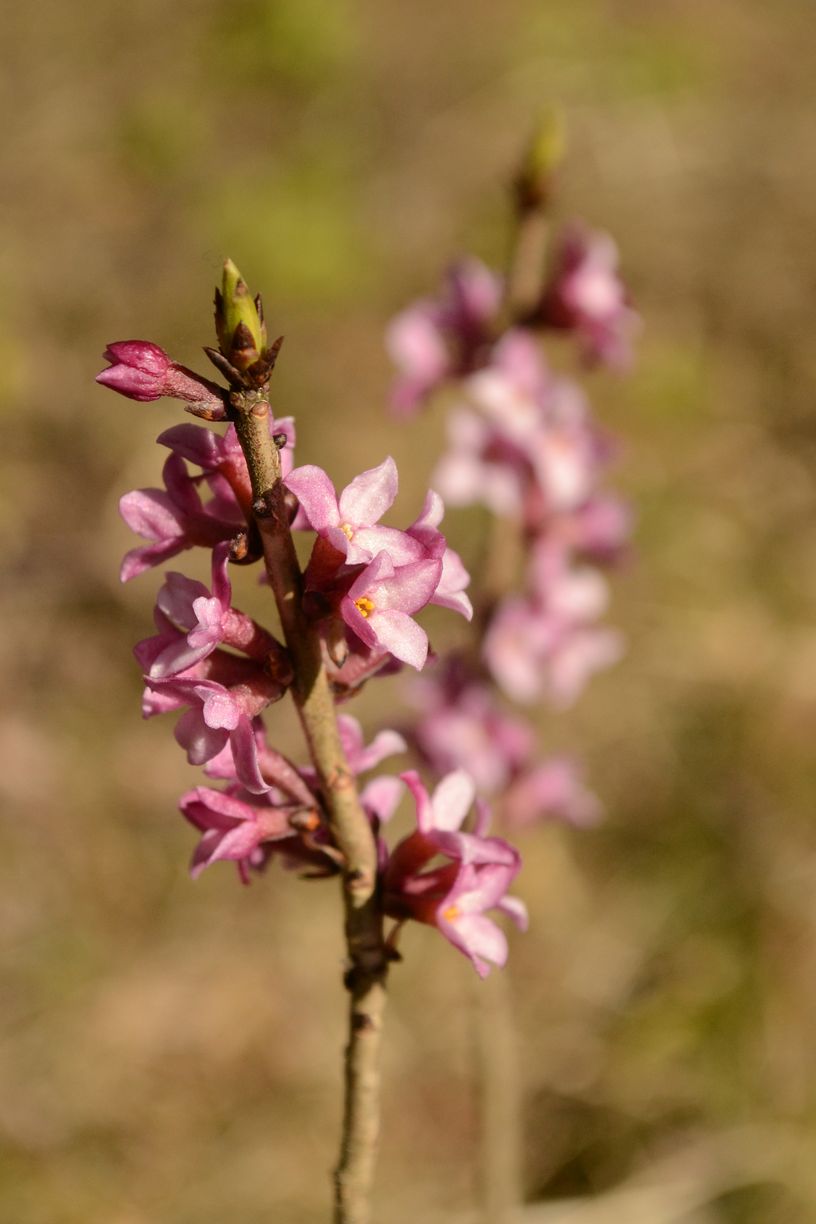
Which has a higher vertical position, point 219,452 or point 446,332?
point 446,332

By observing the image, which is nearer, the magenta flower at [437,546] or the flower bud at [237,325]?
the flower bud at [237,325]

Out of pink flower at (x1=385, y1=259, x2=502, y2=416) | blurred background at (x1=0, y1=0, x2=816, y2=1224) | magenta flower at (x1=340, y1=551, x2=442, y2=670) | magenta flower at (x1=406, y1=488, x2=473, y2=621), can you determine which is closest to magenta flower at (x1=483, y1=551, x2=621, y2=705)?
pink flower at (x1=385, y1=259, x2=502, y2=416)

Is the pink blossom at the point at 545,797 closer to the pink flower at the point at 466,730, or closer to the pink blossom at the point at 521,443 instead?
the pink flower at the point at 466,730

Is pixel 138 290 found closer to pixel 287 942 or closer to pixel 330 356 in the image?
pixel 330 356

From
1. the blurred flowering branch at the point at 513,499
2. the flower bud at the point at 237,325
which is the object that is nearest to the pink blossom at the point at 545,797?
the blurred flowering branch at the point at 513,499

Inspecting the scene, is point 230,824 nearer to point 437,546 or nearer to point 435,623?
point 437,546

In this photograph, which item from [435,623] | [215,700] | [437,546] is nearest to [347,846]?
[215,700]

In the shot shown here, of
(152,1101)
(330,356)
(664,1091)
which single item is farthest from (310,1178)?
(330,356)
